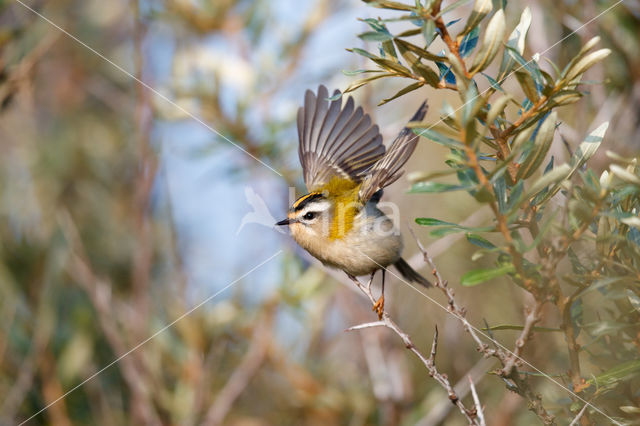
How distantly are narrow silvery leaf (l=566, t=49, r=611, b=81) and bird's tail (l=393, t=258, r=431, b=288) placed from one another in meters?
0.64

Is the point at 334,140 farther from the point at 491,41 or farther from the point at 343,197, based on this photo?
the point at 491,41

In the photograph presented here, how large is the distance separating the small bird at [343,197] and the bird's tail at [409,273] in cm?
4

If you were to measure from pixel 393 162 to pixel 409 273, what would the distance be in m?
0.38

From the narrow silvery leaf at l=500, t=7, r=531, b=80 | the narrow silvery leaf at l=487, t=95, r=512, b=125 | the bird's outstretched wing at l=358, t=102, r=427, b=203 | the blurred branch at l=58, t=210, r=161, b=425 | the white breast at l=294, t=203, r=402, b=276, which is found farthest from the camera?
the blurred branch at l=58, t=210, r=161, b=425

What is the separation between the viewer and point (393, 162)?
2.20 feet

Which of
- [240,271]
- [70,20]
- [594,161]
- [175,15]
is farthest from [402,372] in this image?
[70,20]

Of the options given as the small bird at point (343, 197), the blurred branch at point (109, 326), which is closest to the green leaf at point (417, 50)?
the small bird at point (343, 197)

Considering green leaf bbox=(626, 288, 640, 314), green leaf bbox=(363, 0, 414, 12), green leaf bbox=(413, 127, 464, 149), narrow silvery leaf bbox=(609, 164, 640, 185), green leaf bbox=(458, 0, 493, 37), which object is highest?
green leaf bbox=(363, 0, 414, 12)

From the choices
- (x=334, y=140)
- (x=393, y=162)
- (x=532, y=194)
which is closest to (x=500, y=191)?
(x=532, y=194)

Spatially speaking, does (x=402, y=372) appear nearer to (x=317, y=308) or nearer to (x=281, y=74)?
(x=317, y=308)

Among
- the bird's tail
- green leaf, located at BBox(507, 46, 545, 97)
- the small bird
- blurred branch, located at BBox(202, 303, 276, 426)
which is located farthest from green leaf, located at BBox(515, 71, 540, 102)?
blurred branch, located at BBox(202, 303, 276, 426)

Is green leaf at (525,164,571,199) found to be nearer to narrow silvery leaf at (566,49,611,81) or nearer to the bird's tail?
narrow silvery leaf at (566,49,611,81)

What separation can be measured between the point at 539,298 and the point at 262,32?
95cm

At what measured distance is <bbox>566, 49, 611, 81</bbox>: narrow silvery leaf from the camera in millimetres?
360
